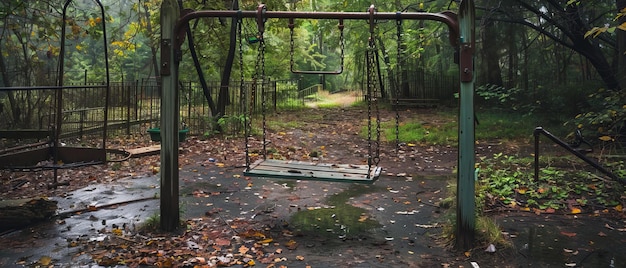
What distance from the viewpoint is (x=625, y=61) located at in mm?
9828

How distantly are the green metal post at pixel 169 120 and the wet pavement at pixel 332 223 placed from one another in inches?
15.4

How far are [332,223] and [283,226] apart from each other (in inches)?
21.7

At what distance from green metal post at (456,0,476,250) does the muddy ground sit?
0.68 ft

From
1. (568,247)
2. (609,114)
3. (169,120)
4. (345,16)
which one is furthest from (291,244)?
(609,114)

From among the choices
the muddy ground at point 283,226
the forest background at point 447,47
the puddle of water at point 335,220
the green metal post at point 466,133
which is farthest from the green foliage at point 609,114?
the puddle of water at point 335,220

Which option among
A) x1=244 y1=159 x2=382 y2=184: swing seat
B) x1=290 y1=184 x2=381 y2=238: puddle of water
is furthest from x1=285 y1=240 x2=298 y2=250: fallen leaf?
x1=244 y1=159 x2=382 y2=184: swing seat

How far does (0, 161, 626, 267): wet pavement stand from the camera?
14.0 feet

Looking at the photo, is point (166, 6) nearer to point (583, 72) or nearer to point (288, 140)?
point (288, 140)

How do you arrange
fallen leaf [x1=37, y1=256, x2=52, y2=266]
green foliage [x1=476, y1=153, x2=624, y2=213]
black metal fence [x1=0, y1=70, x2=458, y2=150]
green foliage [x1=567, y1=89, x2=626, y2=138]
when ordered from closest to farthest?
1. fallen leaf [x1=37, y1=256, x2=52, y2=266]
2. green foliage [x1=476, y1=153, x2=624, y2=213]
3. green foliage [x1=567, y1=89, x2=626, y2=138]
4. black metal fence [x1=0, y1=70, x2=458, y2=150]

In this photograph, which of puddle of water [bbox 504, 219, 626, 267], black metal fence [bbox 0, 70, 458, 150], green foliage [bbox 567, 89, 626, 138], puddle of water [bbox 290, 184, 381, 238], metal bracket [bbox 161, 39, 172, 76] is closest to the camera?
puddle of water [bbox 504, 219, 626, 267]

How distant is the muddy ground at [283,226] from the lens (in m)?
4.27

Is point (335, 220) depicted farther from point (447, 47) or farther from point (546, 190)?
point (447, 47)

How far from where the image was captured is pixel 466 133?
4.41 m

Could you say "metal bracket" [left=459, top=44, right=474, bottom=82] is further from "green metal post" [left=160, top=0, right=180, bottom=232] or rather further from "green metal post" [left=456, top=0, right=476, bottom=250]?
"green metal post" [left=160, top=0, right=180, bottom=232]
